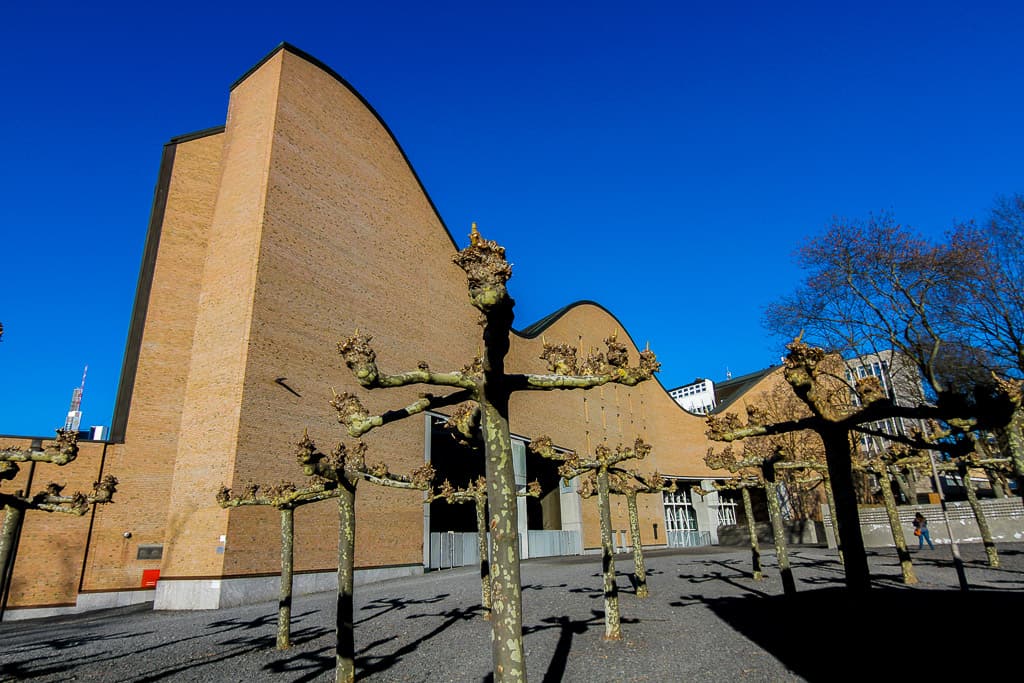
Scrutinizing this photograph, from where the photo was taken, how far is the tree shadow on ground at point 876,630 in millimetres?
7824

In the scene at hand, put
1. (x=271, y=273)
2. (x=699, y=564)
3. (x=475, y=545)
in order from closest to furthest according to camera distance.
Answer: (x=271, y=273) → (x=699, y=564) → (x=475, y=545)

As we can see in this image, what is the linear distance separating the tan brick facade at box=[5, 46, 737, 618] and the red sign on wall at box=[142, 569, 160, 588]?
0.57 feet

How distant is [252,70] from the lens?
26547 millimetres

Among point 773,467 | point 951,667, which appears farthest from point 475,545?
point 951,667

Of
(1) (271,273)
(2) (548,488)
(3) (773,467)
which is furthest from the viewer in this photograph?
(2) (548,488)

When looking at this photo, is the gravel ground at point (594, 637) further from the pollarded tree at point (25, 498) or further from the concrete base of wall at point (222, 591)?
the pollarded tree at point (25, 498)

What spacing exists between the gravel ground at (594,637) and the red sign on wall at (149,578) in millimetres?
1571

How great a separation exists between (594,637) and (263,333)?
53.0 ft

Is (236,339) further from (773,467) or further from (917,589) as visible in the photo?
(917,589)

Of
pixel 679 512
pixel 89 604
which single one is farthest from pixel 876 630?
pixel 679 512

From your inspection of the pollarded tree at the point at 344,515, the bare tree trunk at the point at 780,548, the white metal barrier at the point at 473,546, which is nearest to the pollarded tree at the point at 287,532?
the pollarded tree at the point at 344,515

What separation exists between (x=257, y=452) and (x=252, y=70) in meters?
18.4

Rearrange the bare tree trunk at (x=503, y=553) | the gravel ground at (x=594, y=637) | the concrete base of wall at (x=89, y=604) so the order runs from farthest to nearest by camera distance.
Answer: the concrete base of wall at (x=89, y=604), the gravel ground at (x=594, y=637), the bare tree trunk at (x=503, y=553)

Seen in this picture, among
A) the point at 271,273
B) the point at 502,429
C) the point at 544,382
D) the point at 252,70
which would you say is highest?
the point at 252,70
